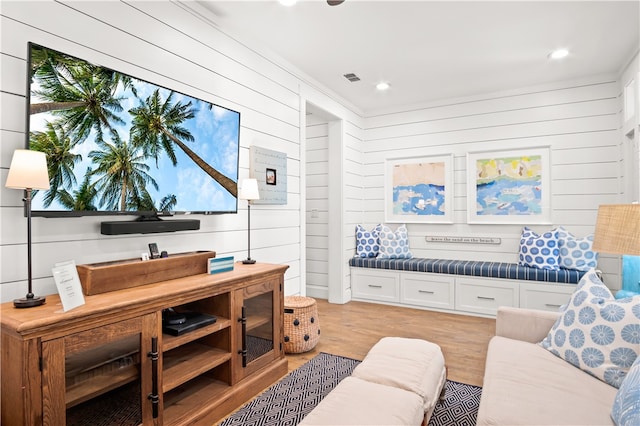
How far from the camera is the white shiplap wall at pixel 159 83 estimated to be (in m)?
1.65

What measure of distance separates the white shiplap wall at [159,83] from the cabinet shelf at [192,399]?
0.85m

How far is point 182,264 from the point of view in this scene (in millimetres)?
2135

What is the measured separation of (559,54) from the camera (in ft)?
11.2

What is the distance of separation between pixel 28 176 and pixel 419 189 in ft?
14.2

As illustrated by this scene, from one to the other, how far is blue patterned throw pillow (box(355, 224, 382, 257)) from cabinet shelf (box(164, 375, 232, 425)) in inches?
122

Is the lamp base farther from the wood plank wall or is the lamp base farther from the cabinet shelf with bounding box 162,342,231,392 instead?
the cabinet shelf with bounding box 162,342,231,392

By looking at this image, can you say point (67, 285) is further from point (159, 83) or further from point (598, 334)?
point (598, 334)

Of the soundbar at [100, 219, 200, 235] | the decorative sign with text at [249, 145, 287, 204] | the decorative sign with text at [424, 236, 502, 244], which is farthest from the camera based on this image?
the decorative sign with text at [424, 236, 502, 244]

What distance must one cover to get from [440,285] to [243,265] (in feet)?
8.92

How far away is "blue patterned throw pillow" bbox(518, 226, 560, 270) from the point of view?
12.8 ft

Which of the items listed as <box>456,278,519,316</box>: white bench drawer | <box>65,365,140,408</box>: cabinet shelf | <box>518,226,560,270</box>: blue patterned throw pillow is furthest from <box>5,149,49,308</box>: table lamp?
<box>518,226,560,270</box>: blue patterned throw pillow

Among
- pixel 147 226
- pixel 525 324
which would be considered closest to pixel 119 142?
pixel 147 226

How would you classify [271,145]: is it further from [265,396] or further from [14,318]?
[14,318]

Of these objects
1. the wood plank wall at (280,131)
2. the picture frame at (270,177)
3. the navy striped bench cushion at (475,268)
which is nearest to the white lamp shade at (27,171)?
the wood plank wall at (280,131)
